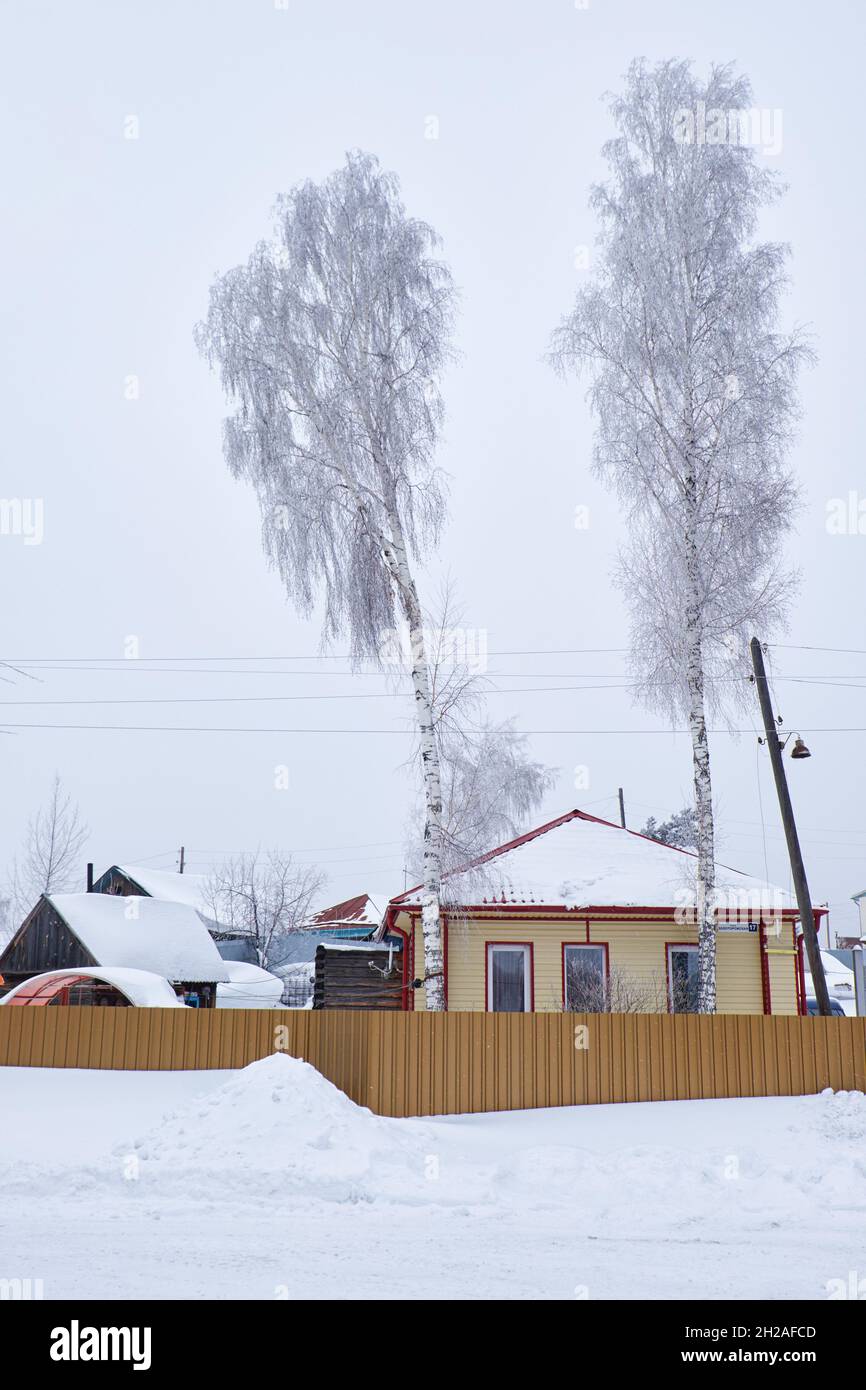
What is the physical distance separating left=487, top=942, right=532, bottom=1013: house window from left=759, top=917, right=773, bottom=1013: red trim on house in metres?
4.87

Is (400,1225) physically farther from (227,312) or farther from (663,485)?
(227,312)

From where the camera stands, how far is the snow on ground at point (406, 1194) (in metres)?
7.21

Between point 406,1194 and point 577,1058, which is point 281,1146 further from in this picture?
point 577,1058

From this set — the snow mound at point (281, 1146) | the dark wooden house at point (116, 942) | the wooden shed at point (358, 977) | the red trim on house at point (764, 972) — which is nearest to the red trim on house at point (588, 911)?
the red trim on house at point (764, 972)

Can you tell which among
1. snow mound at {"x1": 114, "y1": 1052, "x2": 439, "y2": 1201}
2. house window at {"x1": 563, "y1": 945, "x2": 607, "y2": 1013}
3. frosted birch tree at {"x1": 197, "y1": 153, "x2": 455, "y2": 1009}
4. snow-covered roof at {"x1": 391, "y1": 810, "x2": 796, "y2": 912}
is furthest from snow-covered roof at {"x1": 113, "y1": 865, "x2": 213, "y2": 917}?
snow mound at {"x1": 114, "y1": 1052, "x2": 439, "y2": 1201}

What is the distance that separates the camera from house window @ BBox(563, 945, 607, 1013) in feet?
71.2

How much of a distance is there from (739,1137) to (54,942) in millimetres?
26131

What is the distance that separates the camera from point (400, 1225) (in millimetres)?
9117

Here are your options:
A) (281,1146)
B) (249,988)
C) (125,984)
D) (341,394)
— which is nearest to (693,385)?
(341,394)

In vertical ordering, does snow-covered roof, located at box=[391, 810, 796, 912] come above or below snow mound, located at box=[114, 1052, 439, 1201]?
above

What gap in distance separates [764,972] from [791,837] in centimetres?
554

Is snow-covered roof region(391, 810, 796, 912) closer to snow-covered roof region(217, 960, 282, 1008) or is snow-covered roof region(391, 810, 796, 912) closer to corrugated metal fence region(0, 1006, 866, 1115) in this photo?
corrugated metal fence region(0, 1006, 866, 1115)
